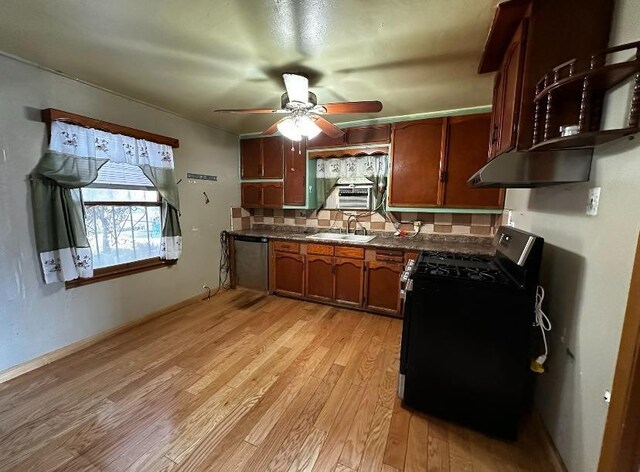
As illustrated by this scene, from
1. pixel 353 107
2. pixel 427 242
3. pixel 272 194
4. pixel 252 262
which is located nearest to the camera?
pixel 353 107

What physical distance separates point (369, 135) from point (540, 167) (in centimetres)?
212

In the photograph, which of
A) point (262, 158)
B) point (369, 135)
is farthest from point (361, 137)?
point (262, 158)

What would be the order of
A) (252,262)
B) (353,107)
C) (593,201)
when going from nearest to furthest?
(593,201) → (353,107) → (252,262)

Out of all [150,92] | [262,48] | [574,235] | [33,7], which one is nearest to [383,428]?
[574,235]

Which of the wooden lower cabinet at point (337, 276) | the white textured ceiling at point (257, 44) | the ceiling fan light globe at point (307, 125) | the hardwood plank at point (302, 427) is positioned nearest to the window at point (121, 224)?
the white textured ceiling at point (257, 44)

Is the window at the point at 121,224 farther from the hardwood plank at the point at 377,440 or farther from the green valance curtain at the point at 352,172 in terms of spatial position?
the hardwood plank at the point at 377,440

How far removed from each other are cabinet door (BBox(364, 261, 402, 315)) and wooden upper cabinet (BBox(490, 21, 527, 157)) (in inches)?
60.0

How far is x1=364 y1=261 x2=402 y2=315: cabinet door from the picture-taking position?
296 centimetres

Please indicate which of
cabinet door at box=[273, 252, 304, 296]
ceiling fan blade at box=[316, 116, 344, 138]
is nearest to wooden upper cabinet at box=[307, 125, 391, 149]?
ceiling fan blade at box=[316, 116, 344, 138]

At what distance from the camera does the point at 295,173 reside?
3605 mm

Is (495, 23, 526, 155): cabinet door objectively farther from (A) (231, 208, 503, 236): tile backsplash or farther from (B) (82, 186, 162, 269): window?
(B) (82, 186, 162, 269): window

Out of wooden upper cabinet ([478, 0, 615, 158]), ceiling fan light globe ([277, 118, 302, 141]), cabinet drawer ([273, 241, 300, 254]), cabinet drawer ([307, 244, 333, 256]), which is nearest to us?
wooden upper cabinet ([478, 0, 615, 158])

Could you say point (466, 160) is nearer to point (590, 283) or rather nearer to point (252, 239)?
point (590, 283)

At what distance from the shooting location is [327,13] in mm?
1382
